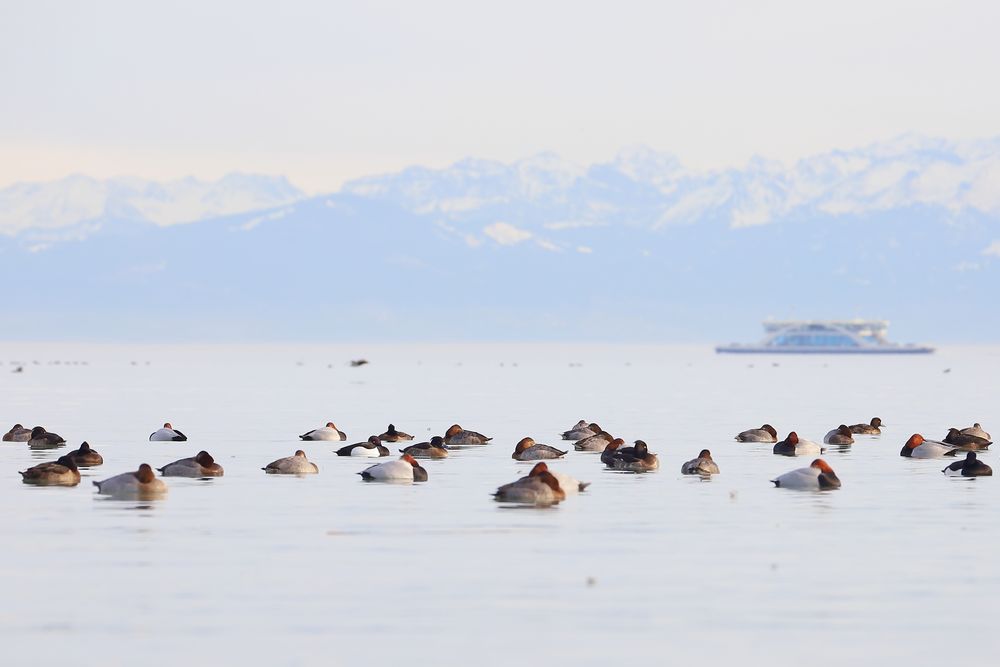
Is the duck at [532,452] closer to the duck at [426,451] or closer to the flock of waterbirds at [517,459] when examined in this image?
the flock of waterbirds at [517,459]

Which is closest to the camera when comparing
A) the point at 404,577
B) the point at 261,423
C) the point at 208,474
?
the point at 404,577

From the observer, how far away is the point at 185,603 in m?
26.5

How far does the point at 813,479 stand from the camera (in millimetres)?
45375

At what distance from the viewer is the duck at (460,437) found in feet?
203

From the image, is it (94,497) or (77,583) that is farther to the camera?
(94,497)

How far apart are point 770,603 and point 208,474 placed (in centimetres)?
2386

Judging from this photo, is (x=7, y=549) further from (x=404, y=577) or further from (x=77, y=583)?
(x=404, y=577)

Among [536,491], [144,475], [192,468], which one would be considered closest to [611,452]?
[192,468]

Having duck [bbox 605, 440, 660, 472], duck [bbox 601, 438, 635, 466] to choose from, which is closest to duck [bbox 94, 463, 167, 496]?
duck [bbox 605, 440, 660, 472]

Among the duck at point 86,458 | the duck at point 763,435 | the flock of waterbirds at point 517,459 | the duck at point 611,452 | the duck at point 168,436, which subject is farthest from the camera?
the duck at point 763,435

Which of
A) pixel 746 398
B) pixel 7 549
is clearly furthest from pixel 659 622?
pixel 746 398

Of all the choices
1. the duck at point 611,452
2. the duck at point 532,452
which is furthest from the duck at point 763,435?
the duck at point 532,452

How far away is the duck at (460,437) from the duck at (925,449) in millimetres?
14758

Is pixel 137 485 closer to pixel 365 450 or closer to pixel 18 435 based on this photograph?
pixel 365 450
